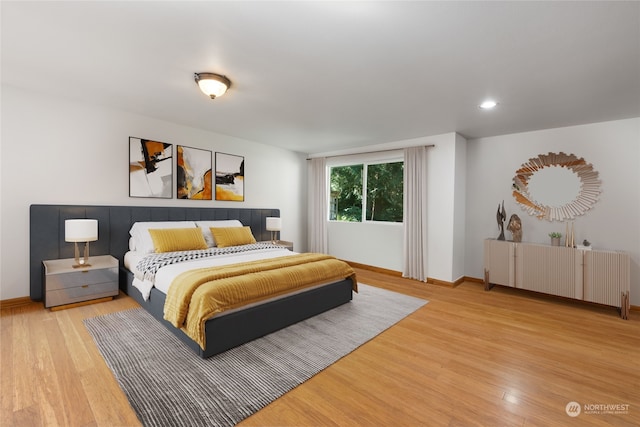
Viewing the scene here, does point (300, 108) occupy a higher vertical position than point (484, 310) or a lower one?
higher

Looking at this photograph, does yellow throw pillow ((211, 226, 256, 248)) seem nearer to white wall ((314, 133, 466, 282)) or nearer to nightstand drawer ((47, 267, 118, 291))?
nightstand drawer ((47, 267, 118, 291))

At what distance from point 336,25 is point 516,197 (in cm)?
391

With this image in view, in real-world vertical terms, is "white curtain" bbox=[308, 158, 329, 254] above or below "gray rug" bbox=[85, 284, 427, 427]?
above

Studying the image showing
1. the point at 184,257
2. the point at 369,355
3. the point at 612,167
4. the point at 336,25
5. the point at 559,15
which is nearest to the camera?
the point at 559,15

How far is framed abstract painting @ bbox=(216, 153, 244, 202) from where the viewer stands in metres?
4.73

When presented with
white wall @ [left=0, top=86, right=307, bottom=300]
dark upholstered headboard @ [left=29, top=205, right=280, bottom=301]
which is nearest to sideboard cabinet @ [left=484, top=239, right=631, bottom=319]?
dark upholstered headboard @ [left=29, top=205, right=280, bottom=301]

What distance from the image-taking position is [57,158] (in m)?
3.28

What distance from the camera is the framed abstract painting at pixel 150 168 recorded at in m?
3.83

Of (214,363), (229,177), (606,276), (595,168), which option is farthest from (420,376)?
(229,177)

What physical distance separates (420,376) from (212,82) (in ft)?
9.60

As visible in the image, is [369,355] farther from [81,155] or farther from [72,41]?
[81,155]

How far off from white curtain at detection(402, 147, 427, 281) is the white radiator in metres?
1.93

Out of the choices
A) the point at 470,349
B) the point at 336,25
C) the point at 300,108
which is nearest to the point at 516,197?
the point at 470,349

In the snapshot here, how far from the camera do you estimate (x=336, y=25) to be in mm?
1827
